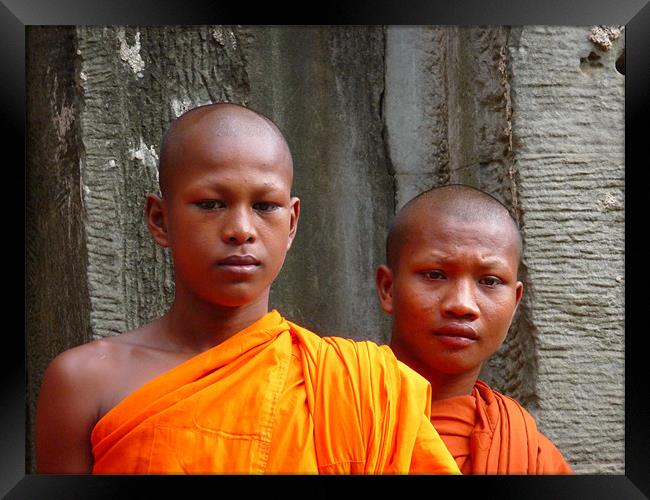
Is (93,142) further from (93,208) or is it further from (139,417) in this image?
(139,417)

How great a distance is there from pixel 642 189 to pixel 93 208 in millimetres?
1897

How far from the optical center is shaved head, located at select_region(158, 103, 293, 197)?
303 centimetres

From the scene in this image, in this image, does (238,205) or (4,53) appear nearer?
(238,205)

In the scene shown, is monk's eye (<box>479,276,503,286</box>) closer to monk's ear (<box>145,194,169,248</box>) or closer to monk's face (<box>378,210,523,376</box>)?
monk's face (<box>378,210,523,376</box>)

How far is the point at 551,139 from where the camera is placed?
3.39 m

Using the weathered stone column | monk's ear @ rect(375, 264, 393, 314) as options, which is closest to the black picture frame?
the weathered stone column

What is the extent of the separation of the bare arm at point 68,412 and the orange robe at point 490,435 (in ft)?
3.61

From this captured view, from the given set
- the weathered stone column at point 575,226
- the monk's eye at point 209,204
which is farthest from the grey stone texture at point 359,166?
the monk's eye at point 209,204

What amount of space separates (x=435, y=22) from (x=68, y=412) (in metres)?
1.74

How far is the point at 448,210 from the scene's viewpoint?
10.5 feet

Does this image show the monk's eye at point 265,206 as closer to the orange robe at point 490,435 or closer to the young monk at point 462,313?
the young monk at point 462,313

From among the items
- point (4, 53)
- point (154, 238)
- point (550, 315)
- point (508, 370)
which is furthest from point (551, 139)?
point (4, 53)

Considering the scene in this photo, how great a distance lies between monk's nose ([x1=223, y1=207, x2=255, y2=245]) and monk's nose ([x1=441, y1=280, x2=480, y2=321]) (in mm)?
662

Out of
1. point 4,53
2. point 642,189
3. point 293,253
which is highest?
point 4,53
